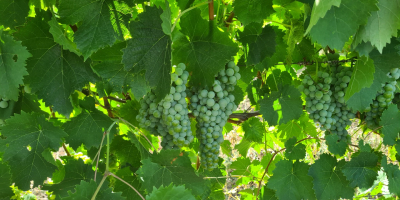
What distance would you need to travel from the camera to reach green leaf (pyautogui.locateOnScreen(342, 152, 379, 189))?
1246mm

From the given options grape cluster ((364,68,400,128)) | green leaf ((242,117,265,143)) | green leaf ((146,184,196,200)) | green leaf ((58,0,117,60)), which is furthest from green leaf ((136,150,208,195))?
grape cluster ((364,68,400,128))

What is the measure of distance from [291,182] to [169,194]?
701 mm

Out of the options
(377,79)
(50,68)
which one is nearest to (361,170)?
(377,79)

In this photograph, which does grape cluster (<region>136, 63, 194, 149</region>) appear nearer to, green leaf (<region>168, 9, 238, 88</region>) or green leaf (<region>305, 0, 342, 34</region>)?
green leaf (<region>168, 9, 238, 88</region>)

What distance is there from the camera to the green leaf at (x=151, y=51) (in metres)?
0.89

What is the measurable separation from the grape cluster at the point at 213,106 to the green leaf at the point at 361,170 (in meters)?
0.57

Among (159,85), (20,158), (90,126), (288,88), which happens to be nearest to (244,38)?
(288,88)

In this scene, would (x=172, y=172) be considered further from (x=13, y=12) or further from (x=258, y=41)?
(x=13, y=12)

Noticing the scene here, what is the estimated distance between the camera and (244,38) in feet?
4.08

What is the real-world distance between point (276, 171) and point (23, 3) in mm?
1177

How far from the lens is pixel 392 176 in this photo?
1.26 meters

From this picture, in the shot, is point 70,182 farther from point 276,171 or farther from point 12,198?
point 276,171

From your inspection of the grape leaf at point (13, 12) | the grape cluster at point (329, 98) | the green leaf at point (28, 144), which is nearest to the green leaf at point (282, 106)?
the grape cluster at point (329, 98)

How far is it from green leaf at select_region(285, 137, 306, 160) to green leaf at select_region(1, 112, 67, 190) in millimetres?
932
